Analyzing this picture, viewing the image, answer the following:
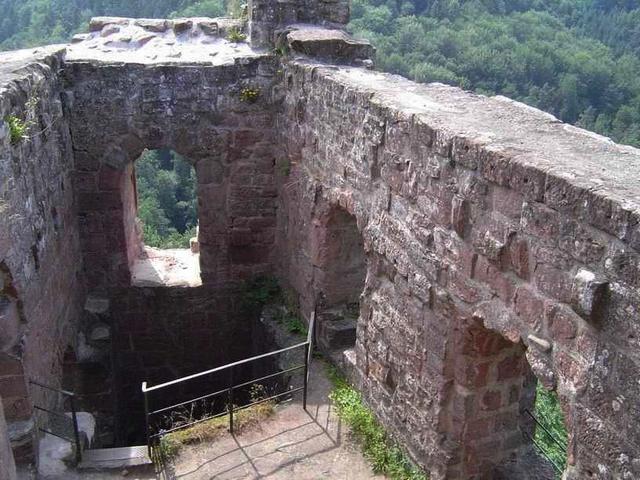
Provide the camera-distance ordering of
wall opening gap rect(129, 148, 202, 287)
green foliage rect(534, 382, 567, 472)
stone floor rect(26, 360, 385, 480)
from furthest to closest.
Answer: green foliage rect(534, 382, 567, 472), wall opening gap rect(129, 148, 202, 287), stone floor rect(26, 360, 385, 480)

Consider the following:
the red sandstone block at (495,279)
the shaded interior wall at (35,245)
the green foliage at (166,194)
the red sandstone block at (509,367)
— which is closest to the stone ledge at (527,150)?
the red sandstone block at (495,279)

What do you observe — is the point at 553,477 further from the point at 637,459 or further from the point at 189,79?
the point at 189,79

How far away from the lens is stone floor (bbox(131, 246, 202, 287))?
7.84 m

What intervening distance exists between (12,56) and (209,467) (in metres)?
4.08

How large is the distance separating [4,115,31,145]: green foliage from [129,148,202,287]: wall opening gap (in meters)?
2.78

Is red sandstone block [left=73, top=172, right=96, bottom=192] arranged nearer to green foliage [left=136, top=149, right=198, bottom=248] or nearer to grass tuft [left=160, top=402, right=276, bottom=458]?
grass tuft [left=160, top=402, right=276, bottom=458]

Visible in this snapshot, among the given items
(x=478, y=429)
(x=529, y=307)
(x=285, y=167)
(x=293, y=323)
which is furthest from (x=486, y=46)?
(x=529, y=307)

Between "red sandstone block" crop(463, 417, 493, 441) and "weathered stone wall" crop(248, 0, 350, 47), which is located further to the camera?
"weathered stone wall" crop(248, 0, 350, 47)

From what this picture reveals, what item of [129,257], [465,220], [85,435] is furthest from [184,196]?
[465,220]

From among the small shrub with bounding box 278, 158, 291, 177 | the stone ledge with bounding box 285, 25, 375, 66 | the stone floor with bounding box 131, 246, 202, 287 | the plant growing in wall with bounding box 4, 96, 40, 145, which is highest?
the stone ledge with bounding box 285, 25, 375, 66

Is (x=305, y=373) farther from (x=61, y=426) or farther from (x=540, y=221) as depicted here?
(x=540, y=221)

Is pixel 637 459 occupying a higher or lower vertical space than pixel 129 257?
higher

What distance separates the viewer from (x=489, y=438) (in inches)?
185

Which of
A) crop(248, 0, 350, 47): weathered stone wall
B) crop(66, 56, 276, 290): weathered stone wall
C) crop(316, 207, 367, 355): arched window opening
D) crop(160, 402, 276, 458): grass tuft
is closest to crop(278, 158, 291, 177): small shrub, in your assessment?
crop(66, 56, 276, 290): weathered stone wall
